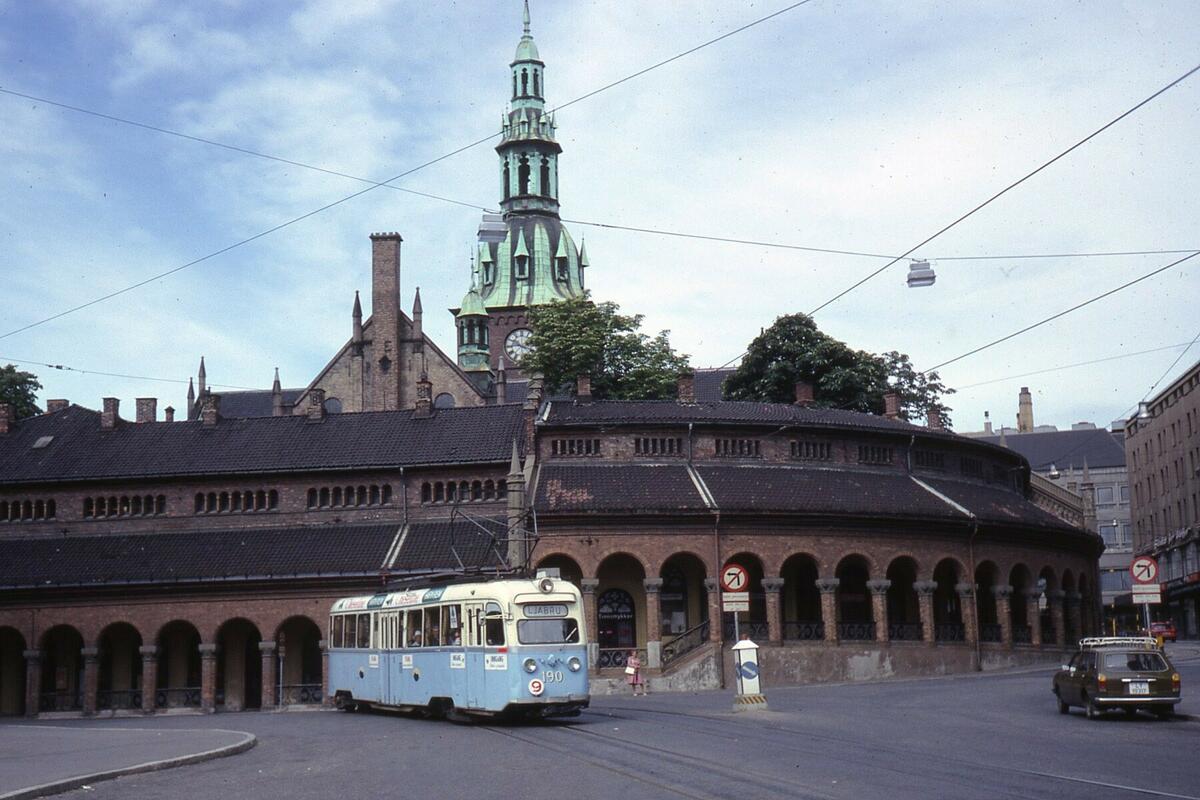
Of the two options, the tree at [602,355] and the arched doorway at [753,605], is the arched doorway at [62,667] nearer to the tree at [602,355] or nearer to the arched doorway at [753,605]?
the arched doorway at [753,605]

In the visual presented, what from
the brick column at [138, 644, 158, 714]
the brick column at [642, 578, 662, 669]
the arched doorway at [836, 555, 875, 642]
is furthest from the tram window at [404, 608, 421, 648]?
the arched doorway at [836, 555, 875, 642]

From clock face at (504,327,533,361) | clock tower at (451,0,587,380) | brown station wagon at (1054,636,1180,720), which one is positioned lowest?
brown station wagon at (1054,636,1180,720)

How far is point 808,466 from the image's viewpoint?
53.6m

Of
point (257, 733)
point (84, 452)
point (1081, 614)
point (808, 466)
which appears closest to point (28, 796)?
point (257, 733)

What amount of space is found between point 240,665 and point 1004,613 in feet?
93.5

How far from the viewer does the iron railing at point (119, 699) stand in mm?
52312

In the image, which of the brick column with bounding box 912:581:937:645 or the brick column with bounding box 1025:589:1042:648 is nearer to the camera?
the brick column with bounding box 912:581:937:645

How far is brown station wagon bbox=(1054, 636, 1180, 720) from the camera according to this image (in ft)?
87.8

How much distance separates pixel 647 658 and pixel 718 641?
2.43 meters

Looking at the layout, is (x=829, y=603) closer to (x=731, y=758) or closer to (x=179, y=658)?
(x=179, y=658)

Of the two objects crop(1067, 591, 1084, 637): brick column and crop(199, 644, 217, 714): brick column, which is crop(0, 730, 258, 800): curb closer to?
crop(199, 644, 217, 714): brick column

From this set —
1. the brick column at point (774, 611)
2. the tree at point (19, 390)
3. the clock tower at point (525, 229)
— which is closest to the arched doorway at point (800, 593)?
the brick column at point (774, 611)

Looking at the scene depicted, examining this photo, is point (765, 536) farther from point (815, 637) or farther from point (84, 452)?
point (84, 452)

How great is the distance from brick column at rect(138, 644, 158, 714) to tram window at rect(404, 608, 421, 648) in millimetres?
20991
